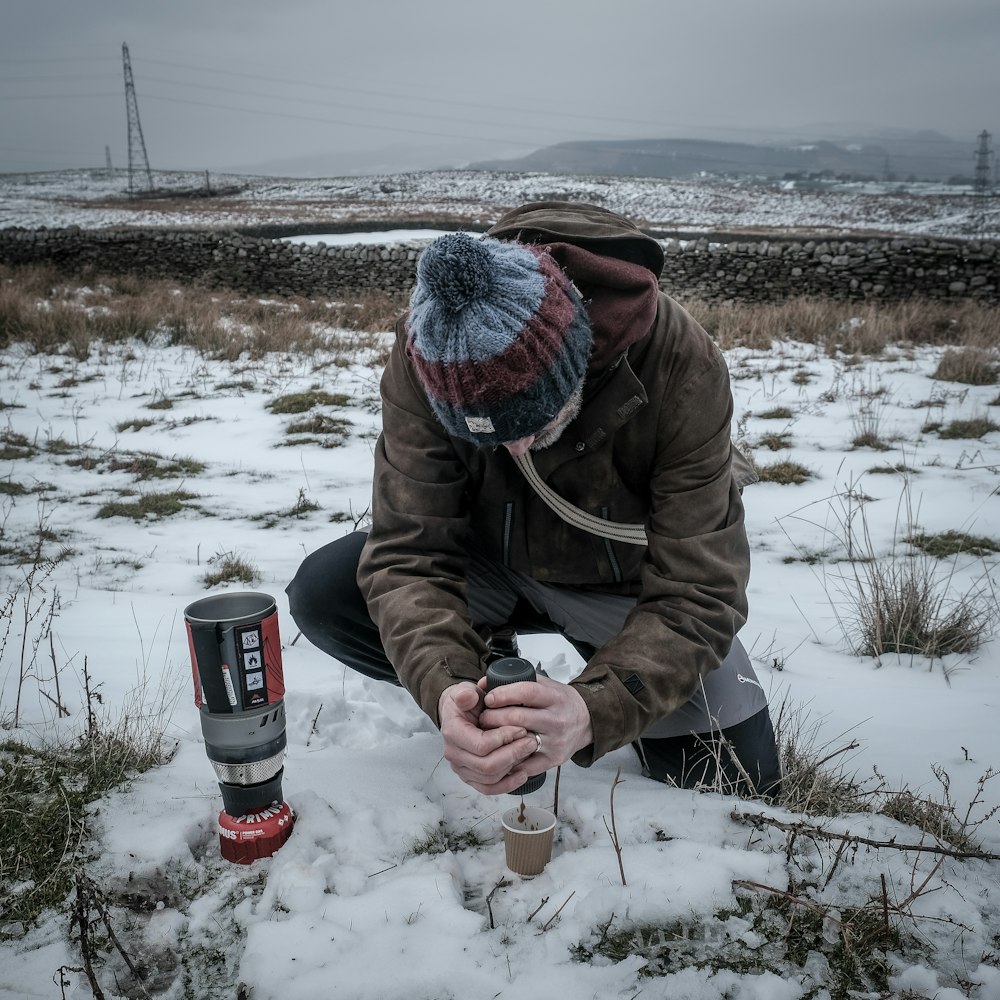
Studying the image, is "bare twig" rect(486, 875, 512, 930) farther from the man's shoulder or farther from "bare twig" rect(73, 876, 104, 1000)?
the man's shoulder

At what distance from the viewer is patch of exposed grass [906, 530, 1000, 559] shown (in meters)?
3.56

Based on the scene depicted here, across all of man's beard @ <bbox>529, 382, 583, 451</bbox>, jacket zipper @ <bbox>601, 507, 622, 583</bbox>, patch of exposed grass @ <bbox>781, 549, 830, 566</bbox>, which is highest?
man's beard @ <bbox>529, 382, 583, 451</bbox>

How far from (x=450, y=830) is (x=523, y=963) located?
17.4 inches

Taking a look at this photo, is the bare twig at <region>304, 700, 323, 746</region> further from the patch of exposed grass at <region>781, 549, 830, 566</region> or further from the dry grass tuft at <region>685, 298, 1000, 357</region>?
the dry grass tuft at <region>685, 298, 1000, 357</region>

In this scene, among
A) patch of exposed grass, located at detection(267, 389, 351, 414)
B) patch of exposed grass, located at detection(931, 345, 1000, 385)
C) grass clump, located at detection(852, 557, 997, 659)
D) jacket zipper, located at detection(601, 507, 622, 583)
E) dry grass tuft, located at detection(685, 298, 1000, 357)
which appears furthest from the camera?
dry grass tuft, located at detection(685, 298, 1000, 357)

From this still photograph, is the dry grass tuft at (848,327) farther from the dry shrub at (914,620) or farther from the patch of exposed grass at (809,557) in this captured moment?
the dry shrub at (914,620)

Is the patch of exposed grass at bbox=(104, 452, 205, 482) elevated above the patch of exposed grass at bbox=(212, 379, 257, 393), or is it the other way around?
the patch of exposed grass at bbox=(212, 379, 257, 393)

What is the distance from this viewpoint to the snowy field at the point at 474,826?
143cm

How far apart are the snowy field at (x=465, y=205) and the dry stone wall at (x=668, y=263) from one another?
957 cm

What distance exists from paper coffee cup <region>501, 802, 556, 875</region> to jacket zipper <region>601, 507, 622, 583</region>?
0.69m

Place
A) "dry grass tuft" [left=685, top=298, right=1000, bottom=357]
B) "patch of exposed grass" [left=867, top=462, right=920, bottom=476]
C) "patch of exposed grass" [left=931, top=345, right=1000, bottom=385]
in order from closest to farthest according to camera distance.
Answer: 1. "patch of exposed grass" [left=867, top=462, right=920, bottom=476]
2. "patch of exposed grass" [left=931, top=345, right=1000, bottom=385]
3. "dry grass tuft" [left=685, top=298, right=1000, bottom=357]

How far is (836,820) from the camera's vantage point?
185cm

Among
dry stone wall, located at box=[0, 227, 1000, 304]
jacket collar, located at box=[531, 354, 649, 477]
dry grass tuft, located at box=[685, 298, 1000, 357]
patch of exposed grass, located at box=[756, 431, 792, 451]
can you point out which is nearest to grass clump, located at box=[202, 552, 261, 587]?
jacket collar, located at box=[531, 354, 649, 477]

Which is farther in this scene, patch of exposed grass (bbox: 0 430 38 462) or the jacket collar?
A: patch of exposed grass (bbox: 0 430 38 462)
